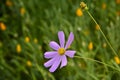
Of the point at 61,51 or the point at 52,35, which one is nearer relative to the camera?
the point at 61,51

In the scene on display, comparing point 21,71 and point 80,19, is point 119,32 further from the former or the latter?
point 21,71

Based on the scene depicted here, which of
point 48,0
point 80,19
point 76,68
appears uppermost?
point 48,0

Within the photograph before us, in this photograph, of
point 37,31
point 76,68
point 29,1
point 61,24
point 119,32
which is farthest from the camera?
point 29,1

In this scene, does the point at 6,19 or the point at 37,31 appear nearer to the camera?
the point at 37,31

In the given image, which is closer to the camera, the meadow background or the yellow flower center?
the yellow flower center

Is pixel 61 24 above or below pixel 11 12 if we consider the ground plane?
below

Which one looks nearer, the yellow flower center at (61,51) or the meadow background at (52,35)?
the yellow flower center at (61,51)

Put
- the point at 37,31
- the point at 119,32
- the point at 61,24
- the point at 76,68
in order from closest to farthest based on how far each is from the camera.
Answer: the point at 76,68 → the point at 119,32 → the point at 61,24 → the point at 37,31

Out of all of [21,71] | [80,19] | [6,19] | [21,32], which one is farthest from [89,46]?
[6,19]
